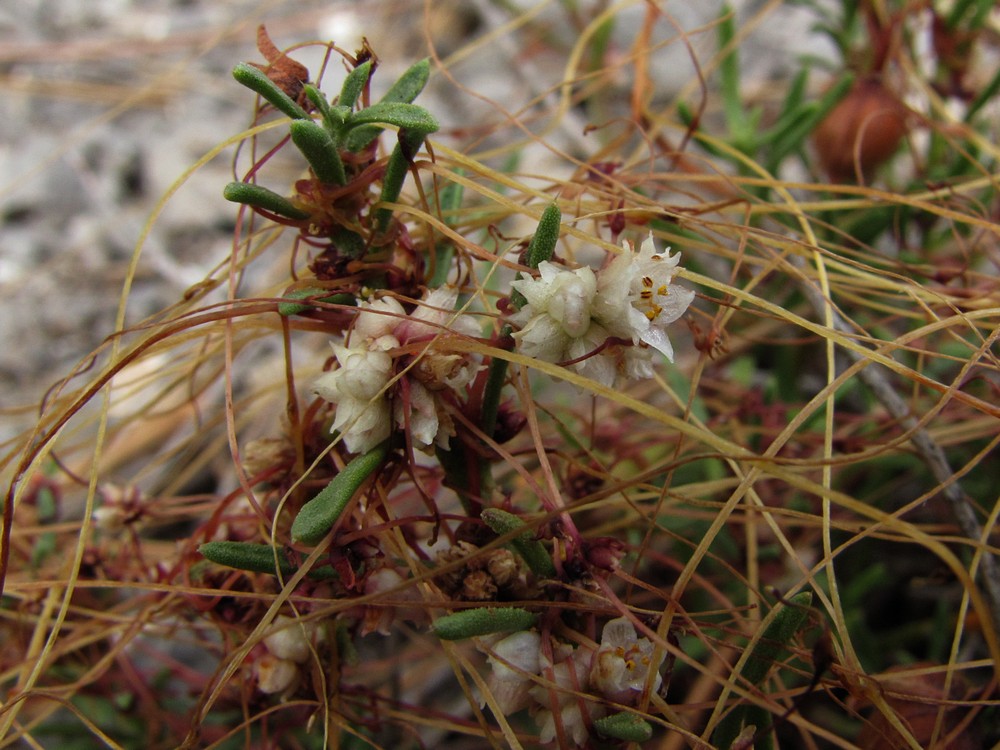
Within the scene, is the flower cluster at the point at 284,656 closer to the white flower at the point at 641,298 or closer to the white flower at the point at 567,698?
the white flower at the point at 567,698

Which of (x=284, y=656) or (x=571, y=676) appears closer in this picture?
(x=571, y=676)

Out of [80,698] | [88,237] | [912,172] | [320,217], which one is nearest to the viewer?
[320,217]

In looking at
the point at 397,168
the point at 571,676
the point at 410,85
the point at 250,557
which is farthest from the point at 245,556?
the point at 410,85

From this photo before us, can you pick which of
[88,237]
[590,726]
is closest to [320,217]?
[590,726]

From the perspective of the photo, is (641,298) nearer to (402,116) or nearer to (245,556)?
(402,116)

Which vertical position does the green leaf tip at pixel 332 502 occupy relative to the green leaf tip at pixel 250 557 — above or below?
above

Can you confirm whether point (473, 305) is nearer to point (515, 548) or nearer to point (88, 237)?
point (515, 548)

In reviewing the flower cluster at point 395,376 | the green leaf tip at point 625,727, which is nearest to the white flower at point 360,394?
the flower cluster at point 395,376
